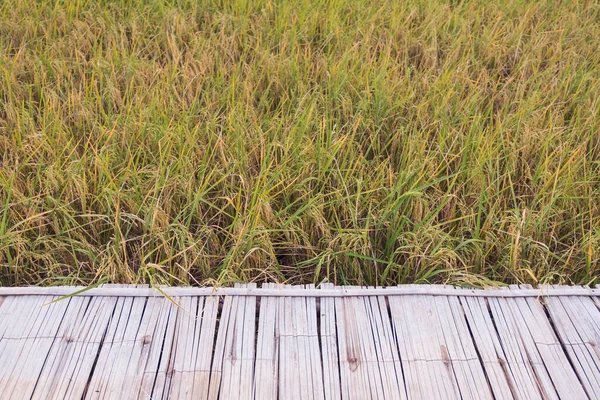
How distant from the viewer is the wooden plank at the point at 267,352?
4.27 ft

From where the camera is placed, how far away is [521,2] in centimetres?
301

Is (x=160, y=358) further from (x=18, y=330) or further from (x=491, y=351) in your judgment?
(x=491, y=351)

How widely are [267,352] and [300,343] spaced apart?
3.7 inches

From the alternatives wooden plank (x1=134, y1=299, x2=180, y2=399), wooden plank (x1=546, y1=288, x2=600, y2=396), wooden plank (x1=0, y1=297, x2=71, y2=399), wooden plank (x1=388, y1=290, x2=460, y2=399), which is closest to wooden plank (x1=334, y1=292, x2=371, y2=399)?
wooden plank (x1=388, y1=290, x2=460, y2=399)

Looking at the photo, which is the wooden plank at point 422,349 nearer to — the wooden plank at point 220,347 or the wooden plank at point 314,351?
the wooden plank at point 314,351

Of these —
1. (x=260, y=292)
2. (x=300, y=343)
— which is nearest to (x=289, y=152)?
(x=260, y=292)

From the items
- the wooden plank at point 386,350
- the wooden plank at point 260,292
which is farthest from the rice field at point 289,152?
the wooden plank at point 386,350

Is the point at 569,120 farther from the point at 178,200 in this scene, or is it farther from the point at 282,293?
the point at 178,200

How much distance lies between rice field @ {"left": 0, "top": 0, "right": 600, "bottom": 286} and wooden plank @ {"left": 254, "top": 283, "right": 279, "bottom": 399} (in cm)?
18

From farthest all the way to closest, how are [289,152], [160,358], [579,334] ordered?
[289,152] < [579,334] < [160,358]

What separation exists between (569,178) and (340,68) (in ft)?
3.44

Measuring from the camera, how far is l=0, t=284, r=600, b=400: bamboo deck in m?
1.31

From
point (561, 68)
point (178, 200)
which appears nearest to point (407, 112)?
point (561, 68)

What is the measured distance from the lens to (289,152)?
195 cm
